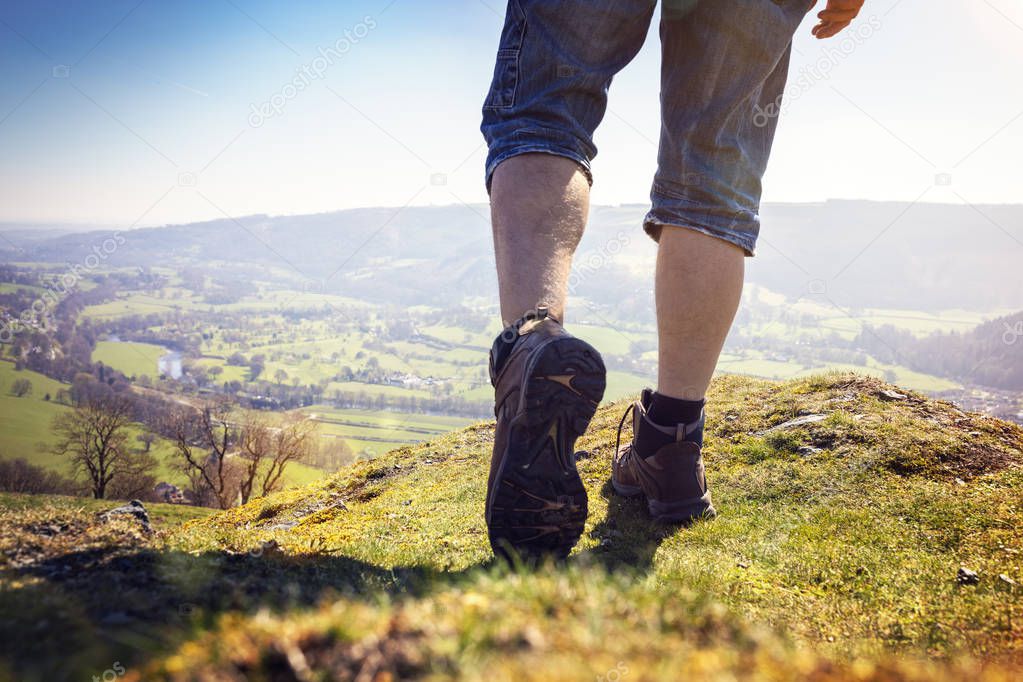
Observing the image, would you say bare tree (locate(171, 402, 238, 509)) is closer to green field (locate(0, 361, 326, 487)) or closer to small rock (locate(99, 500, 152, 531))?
green field (locate(0, 361, 326, 487))

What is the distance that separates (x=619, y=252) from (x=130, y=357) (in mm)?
78694

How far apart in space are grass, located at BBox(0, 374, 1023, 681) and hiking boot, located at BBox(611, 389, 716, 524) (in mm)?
116

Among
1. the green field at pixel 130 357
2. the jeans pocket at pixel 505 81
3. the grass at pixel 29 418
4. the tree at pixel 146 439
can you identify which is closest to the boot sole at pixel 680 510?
the jeans pocket at pixel 505 81

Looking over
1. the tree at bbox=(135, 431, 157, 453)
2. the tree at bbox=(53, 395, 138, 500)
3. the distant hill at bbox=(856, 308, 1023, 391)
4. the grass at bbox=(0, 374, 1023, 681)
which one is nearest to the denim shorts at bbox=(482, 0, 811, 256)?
the grass at bbox=(0, 374, 1023, 681)

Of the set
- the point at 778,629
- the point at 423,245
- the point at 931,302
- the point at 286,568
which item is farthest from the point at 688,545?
the point at 423,245

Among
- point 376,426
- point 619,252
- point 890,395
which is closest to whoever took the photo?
point 890,395

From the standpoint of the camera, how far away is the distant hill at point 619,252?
106 meters

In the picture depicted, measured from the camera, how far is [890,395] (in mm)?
5102

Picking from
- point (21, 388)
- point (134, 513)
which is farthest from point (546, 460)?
point (21, 388)

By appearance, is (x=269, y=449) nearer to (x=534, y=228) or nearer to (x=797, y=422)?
(x=797, y=422)

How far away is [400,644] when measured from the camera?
80cm

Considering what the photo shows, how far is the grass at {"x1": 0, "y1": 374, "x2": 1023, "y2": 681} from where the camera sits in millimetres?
805

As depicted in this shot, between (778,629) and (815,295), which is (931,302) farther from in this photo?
(778,629)

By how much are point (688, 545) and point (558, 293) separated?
4.87 feet
